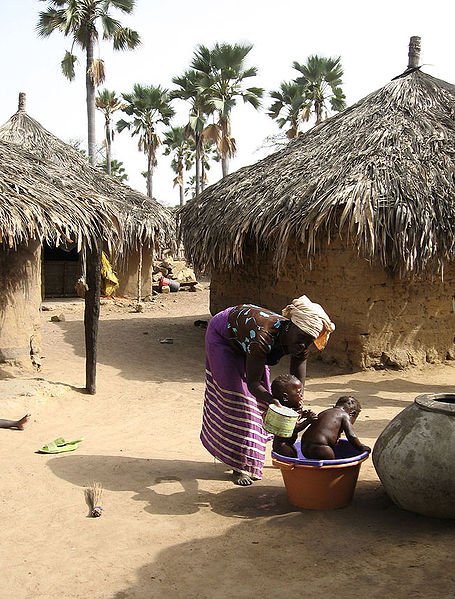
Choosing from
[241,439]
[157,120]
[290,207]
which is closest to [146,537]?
[241,439]

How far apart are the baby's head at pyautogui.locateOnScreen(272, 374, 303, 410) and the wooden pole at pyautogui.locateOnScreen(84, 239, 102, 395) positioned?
3.84 meters

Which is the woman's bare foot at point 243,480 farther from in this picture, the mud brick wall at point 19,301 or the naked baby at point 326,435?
the mud brick wall at point 19,301

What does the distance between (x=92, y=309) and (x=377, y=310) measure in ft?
11.2

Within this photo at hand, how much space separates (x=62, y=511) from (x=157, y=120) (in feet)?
97.1

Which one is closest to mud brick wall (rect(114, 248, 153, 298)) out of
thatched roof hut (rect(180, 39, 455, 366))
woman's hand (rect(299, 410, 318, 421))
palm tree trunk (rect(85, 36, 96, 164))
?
palm tree trunk (rect(85, 36, 96, 164))

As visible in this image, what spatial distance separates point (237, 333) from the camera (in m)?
4.05

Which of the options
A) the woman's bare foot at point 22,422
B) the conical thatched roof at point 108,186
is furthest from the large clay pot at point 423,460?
the conical thatched roof at point 108,186

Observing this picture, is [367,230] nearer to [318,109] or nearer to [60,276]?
[60,276]

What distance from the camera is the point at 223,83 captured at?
79.2ft

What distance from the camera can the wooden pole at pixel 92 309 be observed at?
23.8 ft

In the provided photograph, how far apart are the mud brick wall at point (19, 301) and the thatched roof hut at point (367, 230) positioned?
277cm

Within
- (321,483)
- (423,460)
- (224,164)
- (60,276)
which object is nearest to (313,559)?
(321,483)

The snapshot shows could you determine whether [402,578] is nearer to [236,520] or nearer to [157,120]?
[236,520]

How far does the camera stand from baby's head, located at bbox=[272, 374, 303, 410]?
3.81 metres
